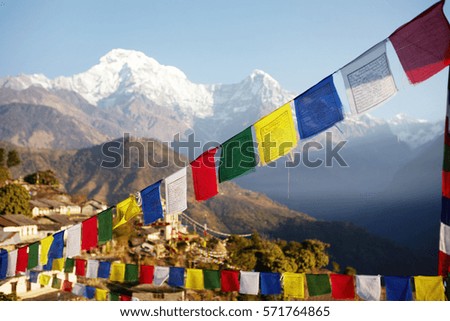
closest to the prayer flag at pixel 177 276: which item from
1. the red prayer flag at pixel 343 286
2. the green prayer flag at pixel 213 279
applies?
the green prayer flag at pixel 213 279

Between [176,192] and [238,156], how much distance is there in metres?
1.84

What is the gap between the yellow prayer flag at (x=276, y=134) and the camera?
945 cm

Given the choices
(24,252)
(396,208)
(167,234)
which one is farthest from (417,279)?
(396,208)

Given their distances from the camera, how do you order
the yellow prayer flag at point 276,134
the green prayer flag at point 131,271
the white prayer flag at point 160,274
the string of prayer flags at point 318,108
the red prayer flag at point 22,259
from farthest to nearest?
1. the green prayer flag at point 131,271
2. the white prayer flag at point 160,274
3. the red prayer flag at point 22,259
4. the yellow prayer flag at point 276,134
5. the string of prayer flags at point 318,108

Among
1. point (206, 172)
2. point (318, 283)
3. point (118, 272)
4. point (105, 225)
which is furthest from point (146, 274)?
point (206, 172)

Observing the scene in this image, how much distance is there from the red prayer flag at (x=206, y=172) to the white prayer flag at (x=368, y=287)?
5954 mm

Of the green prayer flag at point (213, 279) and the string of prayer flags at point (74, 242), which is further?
the green prayer flag at point (213, 279)

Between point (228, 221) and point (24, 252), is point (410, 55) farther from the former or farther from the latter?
point (228, 221)

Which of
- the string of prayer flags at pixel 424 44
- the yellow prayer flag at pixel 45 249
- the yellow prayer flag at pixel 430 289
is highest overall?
the string of prayer flags at pixel 424 44

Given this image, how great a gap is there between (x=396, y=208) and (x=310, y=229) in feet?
168

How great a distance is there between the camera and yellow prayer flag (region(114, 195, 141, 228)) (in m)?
12.1

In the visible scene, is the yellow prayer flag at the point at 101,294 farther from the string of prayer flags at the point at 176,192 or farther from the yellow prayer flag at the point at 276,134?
the yellow prayer flag at the point at 276,134

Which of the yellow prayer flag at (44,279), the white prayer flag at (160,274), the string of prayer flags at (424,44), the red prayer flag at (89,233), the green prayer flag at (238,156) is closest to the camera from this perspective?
the string of prayer flags at (424,44)

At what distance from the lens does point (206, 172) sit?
35.8ft
